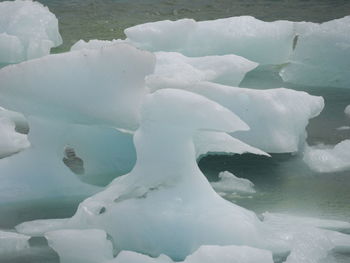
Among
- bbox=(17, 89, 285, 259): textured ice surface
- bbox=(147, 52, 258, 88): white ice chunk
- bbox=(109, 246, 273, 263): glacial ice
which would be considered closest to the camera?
bbox=(109, 246, 273, 263): glacial ice

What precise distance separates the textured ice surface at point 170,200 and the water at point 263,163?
0.72ft

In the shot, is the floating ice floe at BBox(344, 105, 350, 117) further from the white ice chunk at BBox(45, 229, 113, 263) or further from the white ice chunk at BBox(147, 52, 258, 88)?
the white ice chunk at BBox(45, 229, 113, 263)

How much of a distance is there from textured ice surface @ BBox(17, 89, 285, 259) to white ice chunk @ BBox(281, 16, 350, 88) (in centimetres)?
248

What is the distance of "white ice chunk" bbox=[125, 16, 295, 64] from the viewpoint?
6.06 m

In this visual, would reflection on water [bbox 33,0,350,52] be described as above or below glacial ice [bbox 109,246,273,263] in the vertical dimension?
below

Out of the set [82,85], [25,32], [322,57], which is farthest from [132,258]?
[25,32]

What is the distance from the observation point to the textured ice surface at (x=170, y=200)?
3.41m

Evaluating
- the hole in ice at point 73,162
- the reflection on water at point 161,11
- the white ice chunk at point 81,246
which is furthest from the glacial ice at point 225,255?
the reflection on water at point 161,11

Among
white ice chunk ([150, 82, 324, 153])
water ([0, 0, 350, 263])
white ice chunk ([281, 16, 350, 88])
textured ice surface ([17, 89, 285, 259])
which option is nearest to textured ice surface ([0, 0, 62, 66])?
water ([0, 0, 350, 263])

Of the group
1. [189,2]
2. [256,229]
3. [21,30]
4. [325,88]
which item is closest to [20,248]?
[256,229]

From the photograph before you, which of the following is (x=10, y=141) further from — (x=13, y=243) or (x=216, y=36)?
(x=216, y=36)

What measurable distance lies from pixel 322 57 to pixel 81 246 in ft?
9.74

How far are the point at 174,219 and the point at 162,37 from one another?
9.17 feet

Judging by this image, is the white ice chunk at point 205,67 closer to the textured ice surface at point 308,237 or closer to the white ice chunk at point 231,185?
the white ice chunk at point 231,185
